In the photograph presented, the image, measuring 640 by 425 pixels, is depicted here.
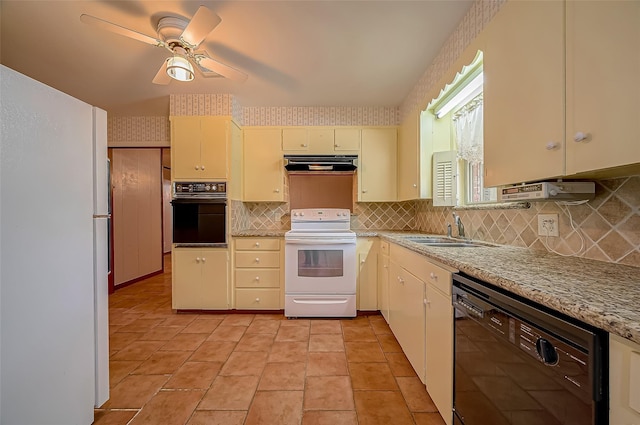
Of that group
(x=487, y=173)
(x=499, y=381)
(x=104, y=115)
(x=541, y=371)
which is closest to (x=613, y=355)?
(x=541, y=371)

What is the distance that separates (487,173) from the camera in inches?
54.0

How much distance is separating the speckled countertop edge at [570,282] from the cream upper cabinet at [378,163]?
1.82m

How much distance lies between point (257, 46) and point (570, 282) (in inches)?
90.5

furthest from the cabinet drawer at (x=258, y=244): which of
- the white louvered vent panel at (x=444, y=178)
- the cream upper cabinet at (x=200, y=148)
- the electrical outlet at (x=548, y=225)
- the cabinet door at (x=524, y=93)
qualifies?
the electrical outlet at (x=548, y=225)

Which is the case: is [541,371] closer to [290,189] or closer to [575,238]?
[575,238]

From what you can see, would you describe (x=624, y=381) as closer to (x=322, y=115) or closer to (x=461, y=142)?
(x=461, y=142)

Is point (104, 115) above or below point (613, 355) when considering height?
above

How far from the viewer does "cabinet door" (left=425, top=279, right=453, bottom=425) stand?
1.24m

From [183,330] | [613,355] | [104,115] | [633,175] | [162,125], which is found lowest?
[183,330]

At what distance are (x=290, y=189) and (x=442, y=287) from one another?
7.68ft

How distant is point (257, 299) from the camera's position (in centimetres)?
283

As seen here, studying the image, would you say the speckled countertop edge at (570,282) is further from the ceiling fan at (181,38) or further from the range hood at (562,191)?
the ceiling fan at (181,38)

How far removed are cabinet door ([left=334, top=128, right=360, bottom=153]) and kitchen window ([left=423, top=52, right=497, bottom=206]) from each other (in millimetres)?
916

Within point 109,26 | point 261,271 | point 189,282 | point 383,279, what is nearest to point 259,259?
point 261,271
